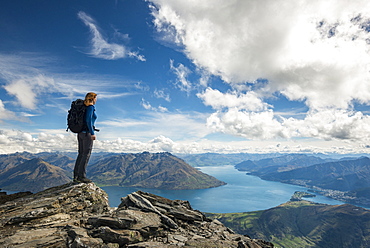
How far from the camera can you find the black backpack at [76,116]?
15336mm

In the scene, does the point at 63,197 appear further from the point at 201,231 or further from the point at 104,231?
the point at 201,231

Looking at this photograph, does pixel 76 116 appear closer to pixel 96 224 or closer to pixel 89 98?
pixel 89 98

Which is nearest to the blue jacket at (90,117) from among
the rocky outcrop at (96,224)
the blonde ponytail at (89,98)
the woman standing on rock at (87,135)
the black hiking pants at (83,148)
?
the woman standing on rock at (87,135)

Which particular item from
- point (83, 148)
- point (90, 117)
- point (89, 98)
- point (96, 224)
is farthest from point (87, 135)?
point (96, 224)

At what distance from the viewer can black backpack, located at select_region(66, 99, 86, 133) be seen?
15336 millimetres

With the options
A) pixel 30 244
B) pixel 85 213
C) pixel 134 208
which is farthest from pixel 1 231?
pixel 134 208

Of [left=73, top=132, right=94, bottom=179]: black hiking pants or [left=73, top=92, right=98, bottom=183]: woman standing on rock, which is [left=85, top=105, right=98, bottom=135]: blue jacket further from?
[left=73, top=132, right=94, bottom=179]: black hiking pants

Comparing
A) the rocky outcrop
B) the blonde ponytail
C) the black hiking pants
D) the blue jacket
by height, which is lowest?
the rocky outcrop

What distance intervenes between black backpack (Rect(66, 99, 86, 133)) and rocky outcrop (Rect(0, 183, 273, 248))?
17.5 feet

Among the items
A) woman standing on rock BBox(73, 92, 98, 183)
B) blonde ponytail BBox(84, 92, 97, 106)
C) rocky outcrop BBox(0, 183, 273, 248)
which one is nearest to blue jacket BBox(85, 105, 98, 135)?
woman standing on rock BBox(73, 92, 98, 183)

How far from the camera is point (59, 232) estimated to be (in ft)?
33.4

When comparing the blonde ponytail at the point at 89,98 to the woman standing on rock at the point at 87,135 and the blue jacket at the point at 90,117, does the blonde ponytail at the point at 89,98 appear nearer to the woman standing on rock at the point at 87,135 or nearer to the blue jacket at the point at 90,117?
the woman standing on rock at the point at 87,135

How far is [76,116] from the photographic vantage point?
1540 centimetres

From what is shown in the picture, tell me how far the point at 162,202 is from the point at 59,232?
8541mm
